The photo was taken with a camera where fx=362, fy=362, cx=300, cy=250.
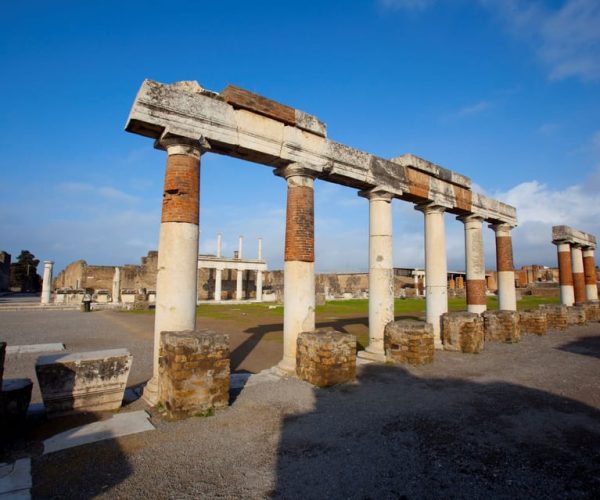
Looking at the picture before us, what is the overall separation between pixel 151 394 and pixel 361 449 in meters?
3.40

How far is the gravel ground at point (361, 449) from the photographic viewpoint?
3084mm

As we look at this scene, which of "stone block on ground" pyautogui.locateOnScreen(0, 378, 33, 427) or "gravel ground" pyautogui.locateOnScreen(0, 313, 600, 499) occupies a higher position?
"stone block on ground" pyautogui.locateOnScreen(0, 378, 33, 427)

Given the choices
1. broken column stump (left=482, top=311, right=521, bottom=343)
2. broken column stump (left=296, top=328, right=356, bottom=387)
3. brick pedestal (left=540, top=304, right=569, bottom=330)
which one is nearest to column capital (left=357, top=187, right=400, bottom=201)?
broken column stump (left=296, top=328, right=356, bottom=387)

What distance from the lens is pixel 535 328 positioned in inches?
500

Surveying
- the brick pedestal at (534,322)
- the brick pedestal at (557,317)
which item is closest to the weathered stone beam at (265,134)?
the brick pedestal at (534,322)

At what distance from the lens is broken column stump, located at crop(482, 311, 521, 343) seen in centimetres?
1105

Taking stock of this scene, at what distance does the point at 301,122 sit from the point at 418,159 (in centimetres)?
412

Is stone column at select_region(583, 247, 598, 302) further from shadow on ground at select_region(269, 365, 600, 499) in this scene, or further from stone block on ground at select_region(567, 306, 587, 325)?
shadow on ground at select_region(269, 365, 600, 499)

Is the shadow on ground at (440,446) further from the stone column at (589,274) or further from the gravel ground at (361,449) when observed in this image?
the stone column at (589,274)

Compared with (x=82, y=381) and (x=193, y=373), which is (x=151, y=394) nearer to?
(x=82, y=381)

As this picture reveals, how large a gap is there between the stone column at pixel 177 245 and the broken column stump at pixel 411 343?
4503 millimetres

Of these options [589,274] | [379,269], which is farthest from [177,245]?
[589,274]

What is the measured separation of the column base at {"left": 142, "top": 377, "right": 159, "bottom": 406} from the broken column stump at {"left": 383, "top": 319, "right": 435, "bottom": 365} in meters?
5.01

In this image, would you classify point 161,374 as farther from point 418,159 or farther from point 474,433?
point 418,159
